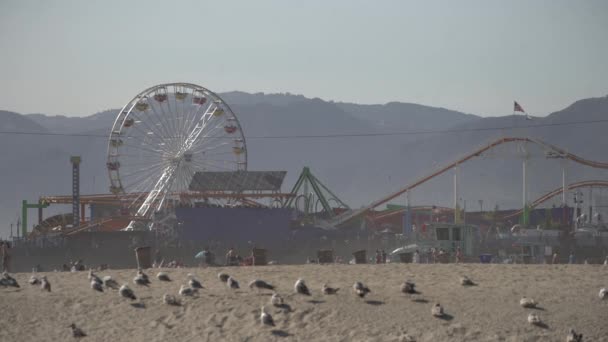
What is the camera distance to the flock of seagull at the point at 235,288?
82.3 feet

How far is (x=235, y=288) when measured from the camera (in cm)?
2795

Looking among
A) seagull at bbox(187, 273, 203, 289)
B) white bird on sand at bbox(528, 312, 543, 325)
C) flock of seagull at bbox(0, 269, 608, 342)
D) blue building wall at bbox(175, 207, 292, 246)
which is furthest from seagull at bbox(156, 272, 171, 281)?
blue building wall at bbox(175, 207, 292, 246)

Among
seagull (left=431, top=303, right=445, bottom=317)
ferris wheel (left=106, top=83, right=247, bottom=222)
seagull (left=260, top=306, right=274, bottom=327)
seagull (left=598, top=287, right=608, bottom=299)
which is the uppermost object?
ferris wheel (left=106, top=83, right=247, bottom=222)

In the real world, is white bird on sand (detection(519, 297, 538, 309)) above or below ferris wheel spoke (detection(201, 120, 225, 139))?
below

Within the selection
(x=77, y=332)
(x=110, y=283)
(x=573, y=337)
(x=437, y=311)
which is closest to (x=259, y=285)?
(x=110, y=283)

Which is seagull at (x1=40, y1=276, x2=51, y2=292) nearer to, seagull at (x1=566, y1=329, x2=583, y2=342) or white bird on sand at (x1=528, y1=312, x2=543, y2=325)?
white bird on sand at (x1=528, y1=312, x2=543, y2=325)

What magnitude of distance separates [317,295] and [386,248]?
30.5m

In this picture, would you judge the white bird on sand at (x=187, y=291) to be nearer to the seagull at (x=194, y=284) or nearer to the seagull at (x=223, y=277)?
the seagull at (x=194, y=284)

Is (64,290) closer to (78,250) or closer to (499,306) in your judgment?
(499,306)

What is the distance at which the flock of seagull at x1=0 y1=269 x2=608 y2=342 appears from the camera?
2508 cm

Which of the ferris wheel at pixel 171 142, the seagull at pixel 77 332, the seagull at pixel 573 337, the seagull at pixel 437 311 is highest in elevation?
the ferris wheel at pixel 171 142

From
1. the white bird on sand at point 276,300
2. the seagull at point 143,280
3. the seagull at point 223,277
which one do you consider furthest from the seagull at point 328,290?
the seagull at point 143,280

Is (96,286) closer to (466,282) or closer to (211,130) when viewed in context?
(466,282)

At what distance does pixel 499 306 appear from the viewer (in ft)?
84.5
